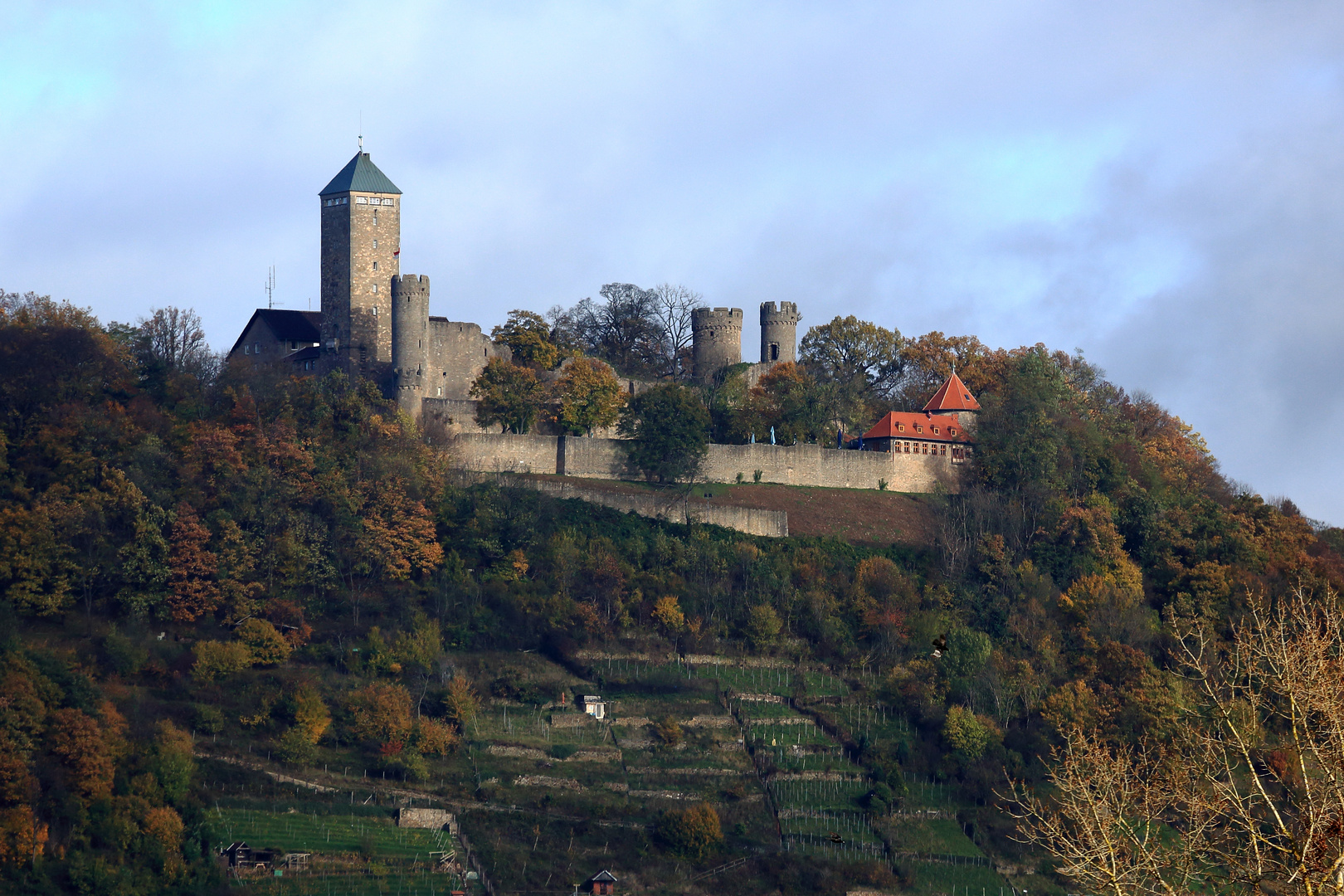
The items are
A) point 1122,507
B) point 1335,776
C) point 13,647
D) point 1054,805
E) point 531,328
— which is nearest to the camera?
point 1335,776

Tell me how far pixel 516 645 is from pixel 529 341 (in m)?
16.3

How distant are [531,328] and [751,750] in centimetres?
2266

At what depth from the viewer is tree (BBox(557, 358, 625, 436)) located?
57875 millimetres

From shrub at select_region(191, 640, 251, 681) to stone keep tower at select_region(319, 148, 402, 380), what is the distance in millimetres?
16223

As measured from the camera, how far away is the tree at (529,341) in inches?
2400

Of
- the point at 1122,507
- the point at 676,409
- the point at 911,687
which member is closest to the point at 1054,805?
the point at 911,687

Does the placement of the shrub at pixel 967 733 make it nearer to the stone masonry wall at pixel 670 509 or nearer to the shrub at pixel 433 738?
the stone masonry wall at pixel 670 509

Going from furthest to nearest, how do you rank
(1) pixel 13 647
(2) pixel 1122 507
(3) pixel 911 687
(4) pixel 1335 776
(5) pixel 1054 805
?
(2) pixel 1122 507
(3) pixel 911 687
(5) pixel 1054 805
(1) pixel 13 647
(4) pixel 1335 776

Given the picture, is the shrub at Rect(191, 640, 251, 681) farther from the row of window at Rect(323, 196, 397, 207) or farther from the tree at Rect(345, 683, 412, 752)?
the row of window at Rect(323, 196, 397, 207)

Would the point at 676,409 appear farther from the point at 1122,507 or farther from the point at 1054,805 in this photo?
the point at 1054,805

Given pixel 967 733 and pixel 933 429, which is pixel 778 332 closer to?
pixel 933 429

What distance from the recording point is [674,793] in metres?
42.5

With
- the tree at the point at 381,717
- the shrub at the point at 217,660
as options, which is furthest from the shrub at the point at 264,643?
the tree at the point at 381,717

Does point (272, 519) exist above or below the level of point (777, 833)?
above
